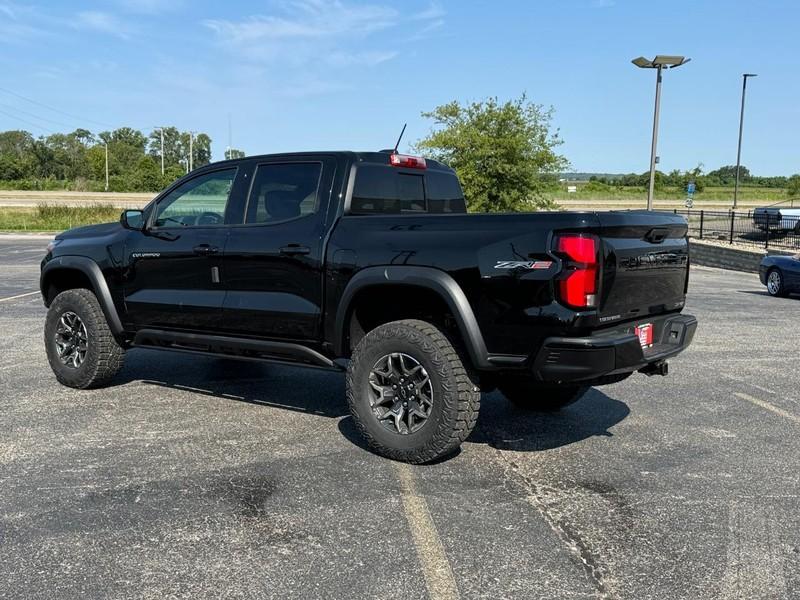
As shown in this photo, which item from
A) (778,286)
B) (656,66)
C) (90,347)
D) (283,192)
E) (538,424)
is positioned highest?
(656,66)

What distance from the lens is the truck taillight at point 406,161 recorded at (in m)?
5.36

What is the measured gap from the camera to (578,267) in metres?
3.99

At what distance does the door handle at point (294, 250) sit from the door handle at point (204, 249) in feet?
2.11

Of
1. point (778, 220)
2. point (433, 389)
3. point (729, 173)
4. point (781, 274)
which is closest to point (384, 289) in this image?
point (433, 389)

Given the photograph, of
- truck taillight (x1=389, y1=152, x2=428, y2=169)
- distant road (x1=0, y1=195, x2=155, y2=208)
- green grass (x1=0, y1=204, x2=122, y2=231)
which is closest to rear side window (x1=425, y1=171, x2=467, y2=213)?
truck taillight (x1=389, y1=152, x2=428, y2=169)

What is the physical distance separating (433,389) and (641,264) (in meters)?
1.45

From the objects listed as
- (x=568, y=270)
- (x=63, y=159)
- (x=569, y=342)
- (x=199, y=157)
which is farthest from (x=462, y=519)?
(x=199, y=157)

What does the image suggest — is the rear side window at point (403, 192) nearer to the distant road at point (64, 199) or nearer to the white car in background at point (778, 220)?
the white car in background at point (778, 220)

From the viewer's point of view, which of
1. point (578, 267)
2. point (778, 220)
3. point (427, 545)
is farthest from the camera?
point (778, 220)

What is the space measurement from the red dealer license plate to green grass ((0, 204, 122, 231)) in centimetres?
3892

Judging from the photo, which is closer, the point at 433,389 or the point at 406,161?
the point at 433,389

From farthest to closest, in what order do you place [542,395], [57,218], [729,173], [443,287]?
[729,173] → [57,218] → [542,395] → [443,287]

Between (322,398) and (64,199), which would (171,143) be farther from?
(322,398)

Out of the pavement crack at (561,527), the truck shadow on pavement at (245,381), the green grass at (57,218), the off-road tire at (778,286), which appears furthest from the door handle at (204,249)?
the green grass at (57,218)
